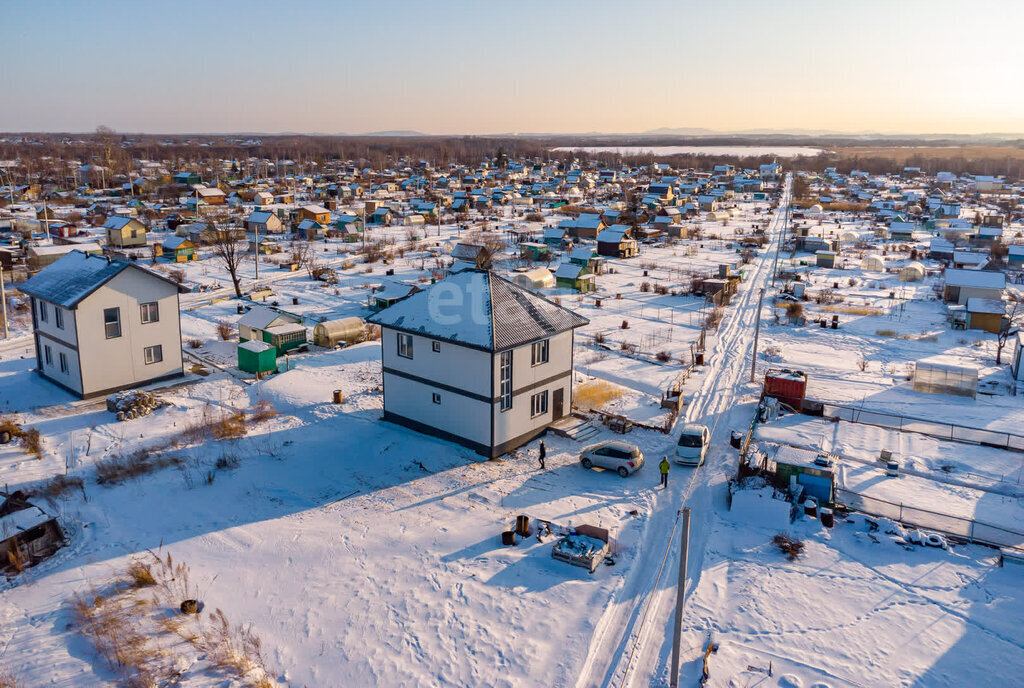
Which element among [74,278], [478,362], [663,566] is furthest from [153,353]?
[663,566]

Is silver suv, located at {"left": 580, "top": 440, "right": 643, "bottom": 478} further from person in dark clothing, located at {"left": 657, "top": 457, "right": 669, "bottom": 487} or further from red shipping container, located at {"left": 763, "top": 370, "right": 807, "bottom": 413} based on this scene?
red shipping container, located at {"left": 763, "top": 370, "right": 807, "bottom": 413}

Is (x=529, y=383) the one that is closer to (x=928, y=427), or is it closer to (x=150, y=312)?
(x=928, y=427)

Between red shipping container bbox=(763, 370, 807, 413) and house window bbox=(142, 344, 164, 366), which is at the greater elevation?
house window bbox=(142, 344, 164, 366)

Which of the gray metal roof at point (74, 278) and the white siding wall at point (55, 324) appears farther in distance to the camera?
the gray metal roof at point (74, 278)

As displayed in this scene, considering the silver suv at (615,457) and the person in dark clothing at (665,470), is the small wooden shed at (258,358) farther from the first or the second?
the person in dark clothing at (665,470)

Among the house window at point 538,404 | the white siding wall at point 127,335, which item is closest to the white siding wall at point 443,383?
the house window at point 538,404

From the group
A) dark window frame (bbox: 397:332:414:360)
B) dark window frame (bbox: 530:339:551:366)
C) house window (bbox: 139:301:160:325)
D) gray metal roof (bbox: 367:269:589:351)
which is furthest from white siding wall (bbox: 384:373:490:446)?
house window (bbox: 139:301:160:325)
